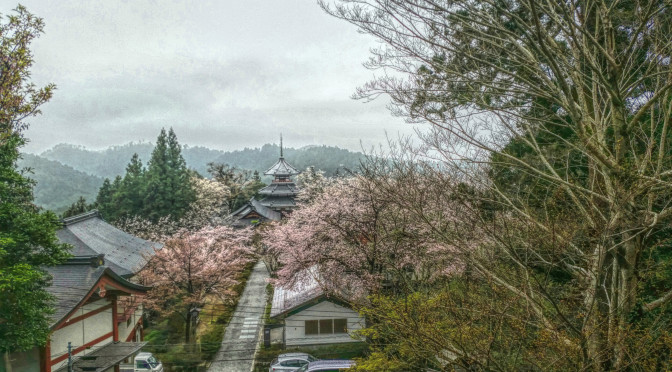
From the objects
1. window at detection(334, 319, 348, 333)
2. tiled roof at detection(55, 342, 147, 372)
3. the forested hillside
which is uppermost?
the forested hillside

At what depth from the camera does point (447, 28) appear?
498cm

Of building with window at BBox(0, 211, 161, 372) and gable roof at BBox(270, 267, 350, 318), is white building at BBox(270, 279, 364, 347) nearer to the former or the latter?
gable roof at BBox(270, 267, 350, 318)

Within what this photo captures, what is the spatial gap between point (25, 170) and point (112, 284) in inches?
165

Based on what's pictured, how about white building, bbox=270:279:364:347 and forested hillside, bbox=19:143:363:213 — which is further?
forested hillside, bbox=19:143:363:213

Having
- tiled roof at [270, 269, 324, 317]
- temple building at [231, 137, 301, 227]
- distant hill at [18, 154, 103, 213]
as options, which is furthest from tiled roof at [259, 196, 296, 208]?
distant hill at [18, 154, 103, 213]

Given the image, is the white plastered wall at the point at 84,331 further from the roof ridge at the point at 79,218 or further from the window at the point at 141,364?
the roof ridge at the point at 79,218

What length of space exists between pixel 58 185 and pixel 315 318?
8509 centimetres

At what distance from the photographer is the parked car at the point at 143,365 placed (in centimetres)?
1286

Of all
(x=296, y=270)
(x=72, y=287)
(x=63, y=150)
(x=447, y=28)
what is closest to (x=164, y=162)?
(x=296, y=270)

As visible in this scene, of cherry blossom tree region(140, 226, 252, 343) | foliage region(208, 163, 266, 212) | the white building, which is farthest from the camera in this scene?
foliage region(208, 163, 266, 212)

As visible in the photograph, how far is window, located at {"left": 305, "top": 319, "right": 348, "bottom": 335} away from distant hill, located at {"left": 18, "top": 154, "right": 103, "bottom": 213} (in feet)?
222

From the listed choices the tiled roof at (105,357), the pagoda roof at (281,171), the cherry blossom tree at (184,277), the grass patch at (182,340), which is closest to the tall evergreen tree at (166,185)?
the pagoda roof at (281,171)

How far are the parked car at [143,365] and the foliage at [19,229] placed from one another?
5224mm

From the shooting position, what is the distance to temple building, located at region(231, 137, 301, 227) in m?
32.7
